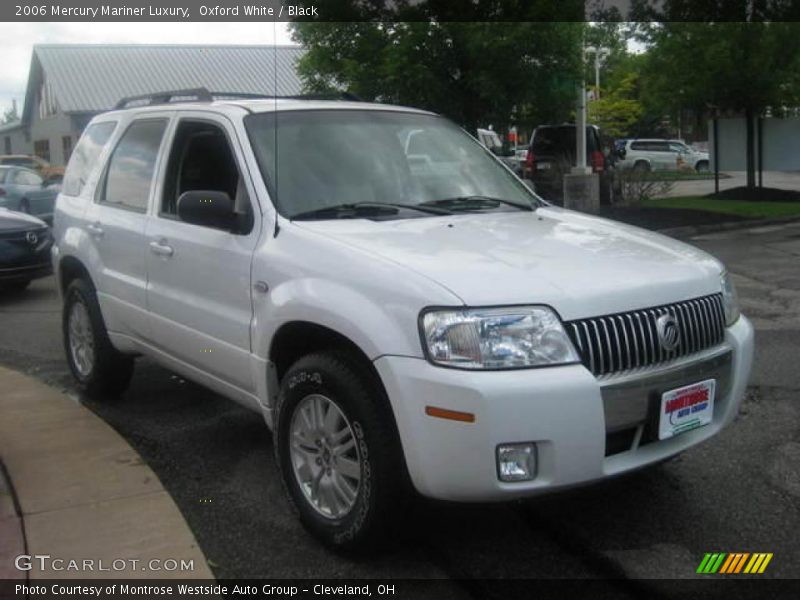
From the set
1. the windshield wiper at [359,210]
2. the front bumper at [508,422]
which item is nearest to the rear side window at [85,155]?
the windshield wiper at [359,210]

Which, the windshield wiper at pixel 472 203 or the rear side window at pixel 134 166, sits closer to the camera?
the windshield wiper at pixel 472 203

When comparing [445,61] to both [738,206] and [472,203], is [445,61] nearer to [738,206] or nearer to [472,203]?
[738,206]

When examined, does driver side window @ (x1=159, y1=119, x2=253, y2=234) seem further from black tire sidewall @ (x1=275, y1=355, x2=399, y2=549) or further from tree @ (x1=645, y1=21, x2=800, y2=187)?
tree @ (x1=645, y1=21, x2=800, y2=187)

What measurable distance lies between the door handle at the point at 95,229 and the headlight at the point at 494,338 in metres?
3.04

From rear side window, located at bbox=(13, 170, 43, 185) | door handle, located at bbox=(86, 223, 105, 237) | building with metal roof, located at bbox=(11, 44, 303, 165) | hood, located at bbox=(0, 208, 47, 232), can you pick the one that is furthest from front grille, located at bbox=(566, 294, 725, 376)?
rear side window, located at bbox=(13, 170, 43, 185)

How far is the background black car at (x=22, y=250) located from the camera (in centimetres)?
1009

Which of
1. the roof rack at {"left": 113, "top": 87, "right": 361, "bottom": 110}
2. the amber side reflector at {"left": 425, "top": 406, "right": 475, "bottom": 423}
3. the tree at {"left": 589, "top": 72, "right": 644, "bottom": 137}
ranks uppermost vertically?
the tree at {"left": 589, "top": 72, "right": 644, "bottom": 137}

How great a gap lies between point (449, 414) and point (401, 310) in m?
0.42

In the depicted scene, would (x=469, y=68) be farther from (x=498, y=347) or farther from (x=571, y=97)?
(x=498, y=347)

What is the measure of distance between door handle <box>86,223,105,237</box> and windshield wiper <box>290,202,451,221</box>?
6.45 feet

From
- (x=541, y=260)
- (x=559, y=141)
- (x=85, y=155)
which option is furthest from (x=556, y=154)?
(x=541, y=260)

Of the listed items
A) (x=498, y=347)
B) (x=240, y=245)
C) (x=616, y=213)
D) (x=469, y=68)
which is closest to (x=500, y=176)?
(x=240, y=245)

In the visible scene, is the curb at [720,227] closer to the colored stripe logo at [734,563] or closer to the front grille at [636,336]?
the front grille at [636,336]

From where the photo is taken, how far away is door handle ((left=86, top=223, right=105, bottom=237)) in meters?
5.45
